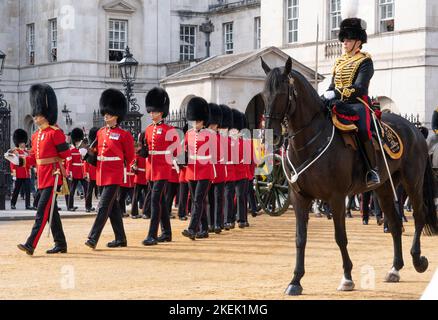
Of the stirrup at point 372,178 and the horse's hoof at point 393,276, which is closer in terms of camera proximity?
the stirrup at point 372,178

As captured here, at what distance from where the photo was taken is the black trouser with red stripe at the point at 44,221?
1152cm

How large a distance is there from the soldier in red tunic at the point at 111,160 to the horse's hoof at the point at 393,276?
395cm

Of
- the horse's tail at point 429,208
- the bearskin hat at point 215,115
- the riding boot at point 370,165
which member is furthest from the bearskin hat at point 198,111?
the riding boot at point 370,165

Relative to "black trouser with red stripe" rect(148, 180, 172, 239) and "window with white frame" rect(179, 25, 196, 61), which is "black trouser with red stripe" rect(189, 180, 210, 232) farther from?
"window with white frame" rect(179, 25, 196, 61)

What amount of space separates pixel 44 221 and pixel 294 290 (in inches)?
161

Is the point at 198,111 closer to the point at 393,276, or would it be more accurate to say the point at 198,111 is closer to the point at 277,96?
the point at 393,276

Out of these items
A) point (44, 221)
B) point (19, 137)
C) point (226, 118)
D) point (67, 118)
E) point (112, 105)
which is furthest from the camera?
point (67, 118)

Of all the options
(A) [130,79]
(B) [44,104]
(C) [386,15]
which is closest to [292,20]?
(C) [386,15]

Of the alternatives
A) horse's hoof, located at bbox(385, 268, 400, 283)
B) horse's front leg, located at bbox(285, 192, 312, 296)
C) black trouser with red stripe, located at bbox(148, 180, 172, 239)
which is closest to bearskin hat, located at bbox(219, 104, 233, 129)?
black trouser with red stripe, located at bbox(148, 180, 172, 239)

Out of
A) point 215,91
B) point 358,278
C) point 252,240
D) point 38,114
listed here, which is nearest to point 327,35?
point 215,91

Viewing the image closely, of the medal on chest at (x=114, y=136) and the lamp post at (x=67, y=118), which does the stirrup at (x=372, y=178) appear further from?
the lamp post at (x=67, y=118)

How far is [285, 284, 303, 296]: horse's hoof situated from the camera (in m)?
8.30

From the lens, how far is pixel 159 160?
12992 millimetres
